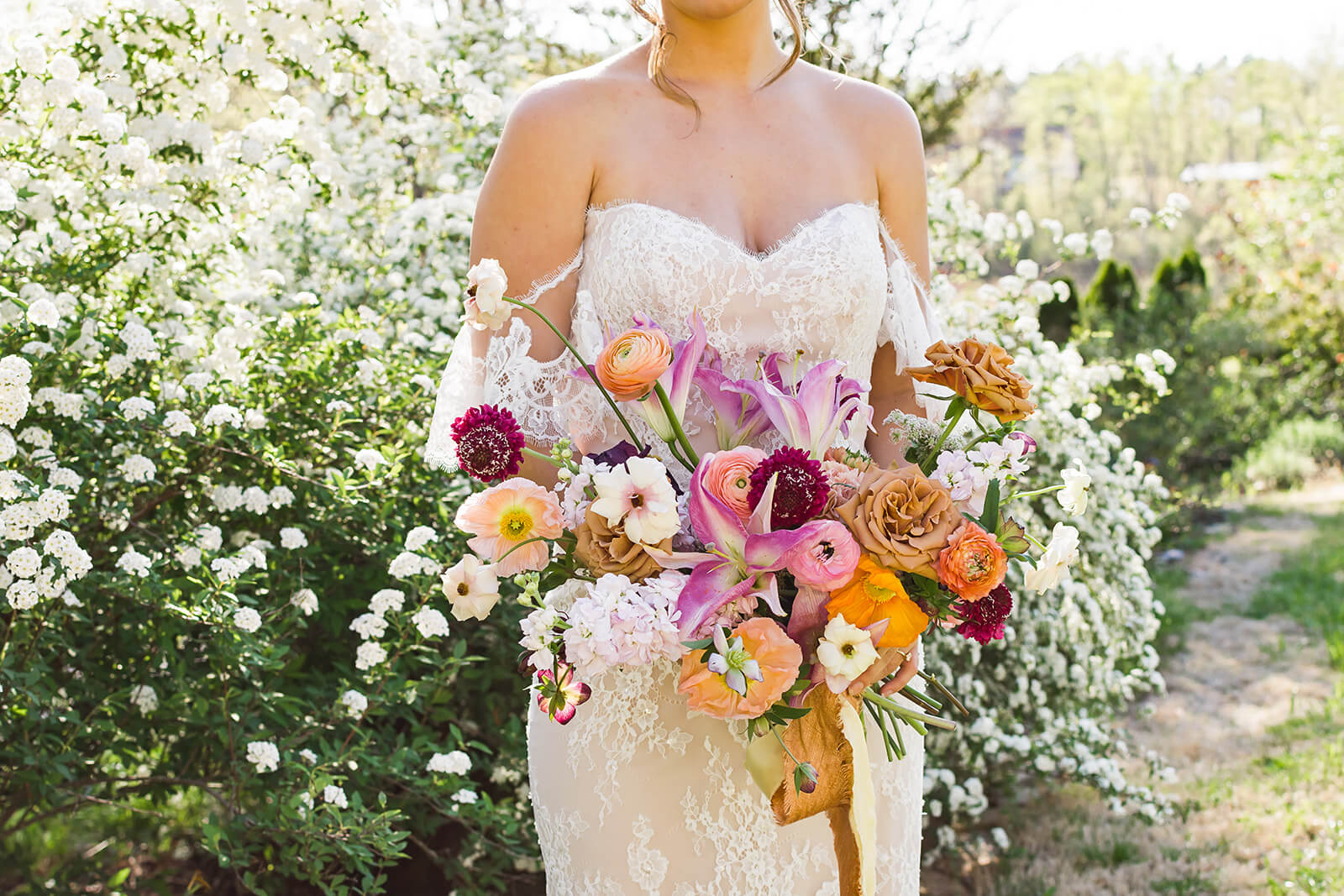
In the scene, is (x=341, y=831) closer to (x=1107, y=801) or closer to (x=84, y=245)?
(x=84, y=245)

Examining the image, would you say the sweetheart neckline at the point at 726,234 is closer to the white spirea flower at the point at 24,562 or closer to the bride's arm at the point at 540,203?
the bride's arm at the point at 540,203

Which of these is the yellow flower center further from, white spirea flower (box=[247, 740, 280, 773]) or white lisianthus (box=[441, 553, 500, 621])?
white spirea flower (box=[247, 740, 280, 773])

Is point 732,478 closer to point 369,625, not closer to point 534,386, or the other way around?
point 534,386

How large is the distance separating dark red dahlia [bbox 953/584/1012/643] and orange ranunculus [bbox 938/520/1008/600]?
6cm

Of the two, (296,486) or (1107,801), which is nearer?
(296,486)

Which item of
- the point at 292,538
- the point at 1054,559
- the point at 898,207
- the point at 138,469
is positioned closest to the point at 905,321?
the point at 898,207

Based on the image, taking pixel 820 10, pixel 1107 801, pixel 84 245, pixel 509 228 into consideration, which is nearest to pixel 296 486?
pixel 84 245

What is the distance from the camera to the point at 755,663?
143 cm

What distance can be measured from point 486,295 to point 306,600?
144 cm

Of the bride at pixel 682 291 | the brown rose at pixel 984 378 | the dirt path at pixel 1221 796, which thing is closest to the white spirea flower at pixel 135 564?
the bride at pixel 682 291

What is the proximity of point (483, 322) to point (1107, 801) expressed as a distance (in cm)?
402

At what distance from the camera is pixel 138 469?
8.67 ft

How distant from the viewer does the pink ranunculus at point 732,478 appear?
148 cm

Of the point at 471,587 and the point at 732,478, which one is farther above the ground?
the point at 732,478
